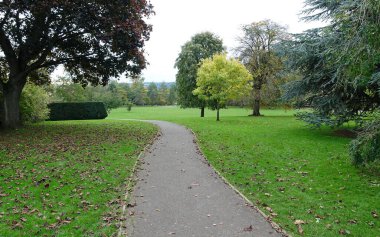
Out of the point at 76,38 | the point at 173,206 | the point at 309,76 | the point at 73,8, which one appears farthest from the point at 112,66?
the point at 173,206

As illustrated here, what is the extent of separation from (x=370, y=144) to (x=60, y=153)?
10.8m

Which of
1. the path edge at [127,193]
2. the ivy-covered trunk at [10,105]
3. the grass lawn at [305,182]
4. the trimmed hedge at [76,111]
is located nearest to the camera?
the path edge at [127,193]

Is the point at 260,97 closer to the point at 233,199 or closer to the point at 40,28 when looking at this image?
the point at 40,28

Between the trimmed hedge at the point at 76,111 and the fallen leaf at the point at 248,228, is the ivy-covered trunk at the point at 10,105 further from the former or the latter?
the fallen leaf at the point at 248,228

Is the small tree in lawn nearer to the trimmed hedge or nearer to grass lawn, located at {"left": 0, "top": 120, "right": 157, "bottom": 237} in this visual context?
grass lawn, located at {"left": 0, "top": 120, "right": 157, "bottom": 237}

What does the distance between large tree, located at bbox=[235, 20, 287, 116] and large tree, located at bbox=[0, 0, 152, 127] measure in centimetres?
2122

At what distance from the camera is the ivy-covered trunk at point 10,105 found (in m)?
18.9

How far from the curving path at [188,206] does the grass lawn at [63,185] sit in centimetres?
52

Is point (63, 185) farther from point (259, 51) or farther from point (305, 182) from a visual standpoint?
point (259, 51)

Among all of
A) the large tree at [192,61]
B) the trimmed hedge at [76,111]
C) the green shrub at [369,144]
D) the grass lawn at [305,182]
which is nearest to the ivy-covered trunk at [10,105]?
the grass lawn at [305,182]

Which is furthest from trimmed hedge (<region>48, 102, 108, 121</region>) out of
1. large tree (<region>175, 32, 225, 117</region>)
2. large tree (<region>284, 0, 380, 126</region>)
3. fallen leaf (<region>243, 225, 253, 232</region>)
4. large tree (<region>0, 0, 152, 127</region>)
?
fallen leaf (<region>243, 225, 253, 232</region>)

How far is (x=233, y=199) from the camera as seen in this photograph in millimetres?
7449

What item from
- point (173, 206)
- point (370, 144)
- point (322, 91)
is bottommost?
point (173, 206)

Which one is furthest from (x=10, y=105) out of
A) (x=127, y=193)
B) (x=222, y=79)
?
(x=222, y=79)
